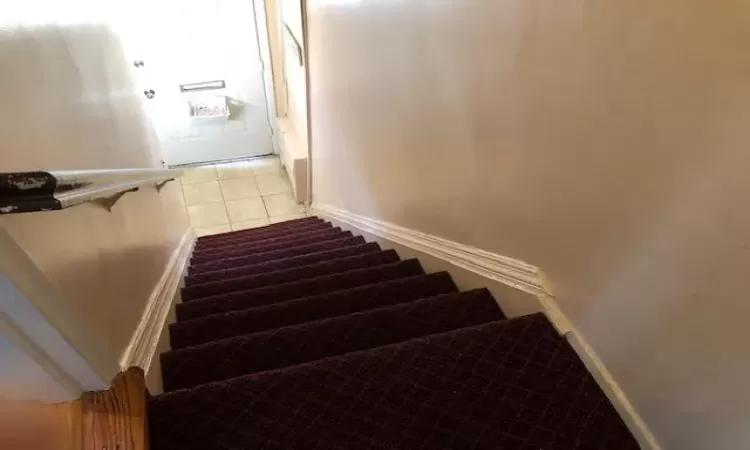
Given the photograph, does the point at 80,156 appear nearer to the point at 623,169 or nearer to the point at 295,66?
the point at 623,169

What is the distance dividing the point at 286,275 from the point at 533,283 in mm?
1413

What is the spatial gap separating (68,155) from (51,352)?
72 cm

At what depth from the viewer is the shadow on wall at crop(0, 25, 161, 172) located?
3.90 ft

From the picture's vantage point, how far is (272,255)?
341cm

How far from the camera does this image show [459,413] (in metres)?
1.30

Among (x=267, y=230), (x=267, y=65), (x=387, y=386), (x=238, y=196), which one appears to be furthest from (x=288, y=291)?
(x=267, y=65)

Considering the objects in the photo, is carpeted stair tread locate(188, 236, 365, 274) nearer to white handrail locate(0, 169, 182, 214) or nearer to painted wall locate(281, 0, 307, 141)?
painted wall locate(281, 0, 307, 141)

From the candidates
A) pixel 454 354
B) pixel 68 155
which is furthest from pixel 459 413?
pixel 68 155

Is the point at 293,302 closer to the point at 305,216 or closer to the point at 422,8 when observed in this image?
the point at 422,8

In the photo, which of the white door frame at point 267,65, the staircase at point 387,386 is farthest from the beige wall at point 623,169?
the white door frame at point 267,65

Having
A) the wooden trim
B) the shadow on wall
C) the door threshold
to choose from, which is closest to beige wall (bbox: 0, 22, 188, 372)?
the shadow on wall

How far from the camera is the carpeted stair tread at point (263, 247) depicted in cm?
370

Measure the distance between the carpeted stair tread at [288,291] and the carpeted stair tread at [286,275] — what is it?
0.30m

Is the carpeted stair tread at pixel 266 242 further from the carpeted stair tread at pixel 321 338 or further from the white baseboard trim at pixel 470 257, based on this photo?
the carpeted stair tread at pixel 321 338
